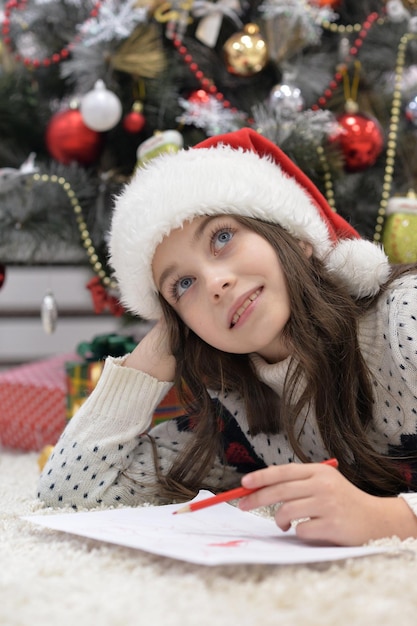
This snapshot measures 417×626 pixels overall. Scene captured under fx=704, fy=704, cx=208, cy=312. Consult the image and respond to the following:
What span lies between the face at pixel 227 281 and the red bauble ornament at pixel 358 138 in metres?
0.46

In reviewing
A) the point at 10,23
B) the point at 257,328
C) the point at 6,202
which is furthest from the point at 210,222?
the point at 10,23

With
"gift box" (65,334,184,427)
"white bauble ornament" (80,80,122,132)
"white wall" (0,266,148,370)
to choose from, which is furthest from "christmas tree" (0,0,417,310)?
"white wall" (0,266,148,370)

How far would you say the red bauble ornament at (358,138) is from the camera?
4.00 ft

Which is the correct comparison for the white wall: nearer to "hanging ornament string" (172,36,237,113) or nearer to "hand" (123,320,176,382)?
"hanging ornament string" (172,36,237,113)

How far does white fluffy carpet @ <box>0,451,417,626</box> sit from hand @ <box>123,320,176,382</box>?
36cm

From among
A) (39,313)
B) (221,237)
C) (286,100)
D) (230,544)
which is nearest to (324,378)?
(221,237)

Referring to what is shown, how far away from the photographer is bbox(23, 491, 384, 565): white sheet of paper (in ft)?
1.75

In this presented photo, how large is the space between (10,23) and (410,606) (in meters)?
1.28

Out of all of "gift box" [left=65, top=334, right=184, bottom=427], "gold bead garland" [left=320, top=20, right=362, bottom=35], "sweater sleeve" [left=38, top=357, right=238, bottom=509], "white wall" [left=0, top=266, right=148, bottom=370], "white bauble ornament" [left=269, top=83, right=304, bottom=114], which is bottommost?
"white wall" [left=0, top=266, right=148, bottom=370]

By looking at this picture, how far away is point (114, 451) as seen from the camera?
35.9 inches

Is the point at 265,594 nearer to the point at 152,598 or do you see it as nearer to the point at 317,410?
the point at 152,598

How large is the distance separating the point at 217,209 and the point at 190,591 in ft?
1.57

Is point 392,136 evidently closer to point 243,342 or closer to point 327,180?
point 327,180

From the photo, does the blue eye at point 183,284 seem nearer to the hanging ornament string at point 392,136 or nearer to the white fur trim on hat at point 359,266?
the white fur trim on hat at point 359,266
